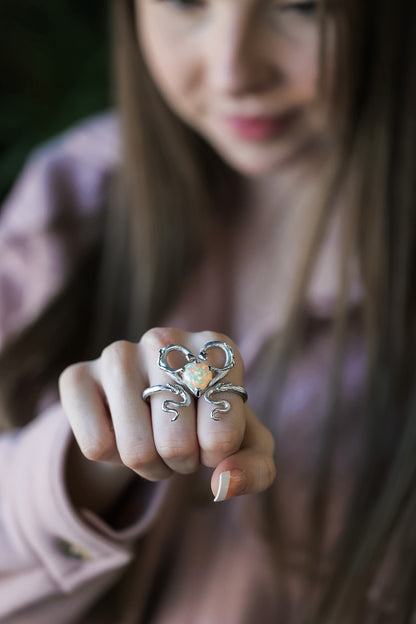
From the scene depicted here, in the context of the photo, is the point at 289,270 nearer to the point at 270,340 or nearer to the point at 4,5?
the point at 270,340

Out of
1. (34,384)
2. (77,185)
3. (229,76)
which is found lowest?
(34,384)

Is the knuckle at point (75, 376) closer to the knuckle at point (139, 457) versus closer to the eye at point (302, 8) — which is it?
the knuckle at point (139, 457)

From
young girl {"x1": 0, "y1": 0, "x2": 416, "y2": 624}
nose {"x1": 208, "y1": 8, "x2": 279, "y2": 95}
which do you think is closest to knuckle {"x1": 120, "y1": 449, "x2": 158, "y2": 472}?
young girl {"x1": 0, "y1": 0, "x2": 416, "y2": 624}

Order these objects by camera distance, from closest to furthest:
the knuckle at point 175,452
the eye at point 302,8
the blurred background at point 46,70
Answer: the knuckle at point 175,452 → the eye at point 302,8 → the blurred background at point 46,70

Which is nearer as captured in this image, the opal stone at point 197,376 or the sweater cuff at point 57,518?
the opal stone at point 197,376

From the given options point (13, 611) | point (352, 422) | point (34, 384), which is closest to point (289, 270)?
point (352, 422)


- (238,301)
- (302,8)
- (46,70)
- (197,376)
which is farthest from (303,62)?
(46,70)

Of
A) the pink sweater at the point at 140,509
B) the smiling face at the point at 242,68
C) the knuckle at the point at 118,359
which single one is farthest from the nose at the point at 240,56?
the knuckle at the point at 118,359

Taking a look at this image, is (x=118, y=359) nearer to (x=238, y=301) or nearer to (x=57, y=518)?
(x=57, y=518)
